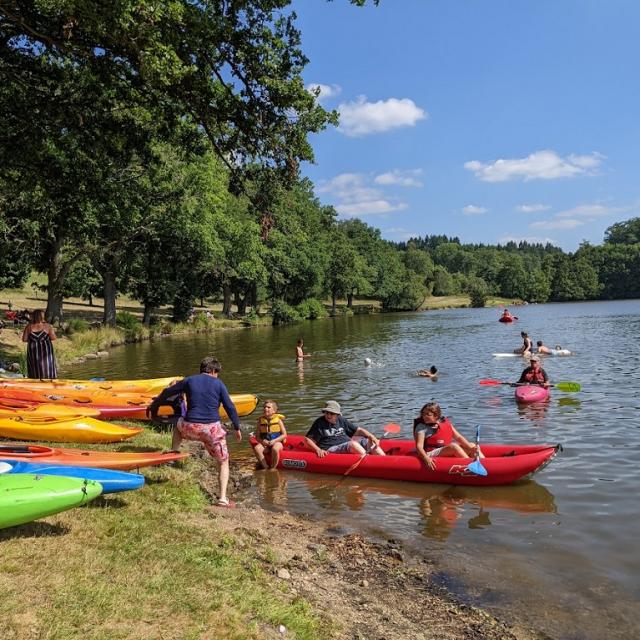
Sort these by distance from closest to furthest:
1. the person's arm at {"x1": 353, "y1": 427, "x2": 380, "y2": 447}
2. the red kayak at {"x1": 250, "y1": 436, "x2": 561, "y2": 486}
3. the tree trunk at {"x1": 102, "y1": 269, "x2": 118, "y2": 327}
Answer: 1. the red kayak at {"x1": 250, "y1": 436, "x2": 561, "y2": 486}
2. the person's arm at {"x1": 353, "y1": 427, "x2": 380, "y2": 447}
3. the tree trunk at {"x1": 102, "y1": 269, "x2": 118, "y2": 327}

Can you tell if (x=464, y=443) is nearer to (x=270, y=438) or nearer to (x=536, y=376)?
(x=270, y=438)

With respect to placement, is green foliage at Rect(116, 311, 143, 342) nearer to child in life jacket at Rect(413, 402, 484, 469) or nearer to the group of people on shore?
the group of people on shore

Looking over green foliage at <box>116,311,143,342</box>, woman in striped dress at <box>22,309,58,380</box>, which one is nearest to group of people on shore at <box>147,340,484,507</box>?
woman in striped dress at <box>22,309,58,380</box>

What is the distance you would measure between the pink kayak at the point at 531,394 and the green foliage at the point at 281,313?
42.5 metres

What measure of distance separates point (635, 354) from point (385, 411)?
1582 centimetres

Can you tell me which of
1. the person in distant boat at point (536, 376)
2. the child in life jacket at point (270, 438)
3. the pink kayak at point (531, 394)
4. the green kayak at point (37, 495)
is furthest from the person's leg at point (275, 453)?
the person in distant boat at point (536, 376)

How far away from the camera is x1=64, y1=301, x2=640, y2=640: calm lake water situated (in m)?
5.82

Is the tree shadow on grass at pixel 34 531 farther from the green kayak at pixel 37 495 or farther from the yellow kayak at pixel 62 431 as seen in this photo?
the yellow kayak at pixel 62 431

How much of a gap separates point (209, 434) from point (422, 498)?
3.56 metres

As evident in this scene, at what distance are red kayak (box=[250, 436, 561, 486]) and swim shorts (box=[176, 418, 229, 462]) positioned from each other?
295 centimetres

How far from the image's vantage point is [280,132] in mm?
10953

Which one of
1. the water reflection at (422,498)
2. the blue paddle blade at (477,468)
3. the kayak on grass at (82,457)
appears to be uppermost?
the kayak on grass at (82,457)

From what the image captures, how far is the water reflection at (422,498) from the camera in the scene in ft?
26.1

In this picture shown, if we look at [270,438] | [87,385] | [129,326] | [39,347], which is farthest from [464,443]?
[129,326]
